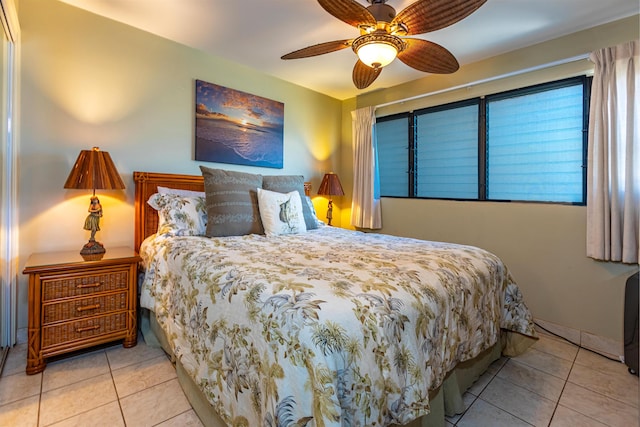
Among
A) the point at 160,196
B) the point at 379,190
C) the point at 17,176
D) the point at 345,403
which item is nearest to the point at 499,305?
the point at 345,403

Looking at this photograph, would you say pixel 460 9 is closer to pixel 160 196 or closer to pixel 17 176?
pixel 160 196

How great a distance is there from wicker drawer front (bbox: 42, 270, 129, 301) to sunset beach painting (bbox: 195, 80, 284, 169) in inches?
50.4

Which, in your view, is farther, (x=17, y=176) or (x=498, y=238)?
(x=498, y=238)

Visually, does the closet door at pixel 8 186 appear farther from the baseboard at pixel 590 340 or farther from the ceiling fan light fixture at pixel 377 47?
the baseboard at pixel 590 340

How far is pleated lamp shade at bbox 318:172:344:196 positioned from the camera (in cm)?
368

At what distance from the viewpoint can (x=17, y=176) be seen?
2.03 m

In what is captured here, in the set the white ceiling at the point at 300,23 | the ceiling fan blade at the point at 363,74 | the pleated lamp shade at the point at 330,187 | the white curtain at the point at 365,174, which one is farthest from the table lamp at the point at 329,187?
the ceiling fan blade at the point at 363,74

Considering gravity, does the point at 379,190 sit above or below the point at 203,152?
below

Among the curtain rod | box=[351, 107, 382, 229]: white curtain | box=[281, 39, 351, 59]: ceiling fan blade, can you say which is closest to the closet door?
box=[281, 39, 351, 59]: ceiling fan blade

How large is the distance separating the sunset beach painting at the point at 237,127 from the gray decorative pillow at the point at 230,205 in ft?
2.04

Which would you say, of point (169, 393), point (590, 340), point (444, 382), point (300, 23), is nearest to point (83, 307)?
point (169, 393)

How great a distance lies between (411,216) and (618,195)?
172cm

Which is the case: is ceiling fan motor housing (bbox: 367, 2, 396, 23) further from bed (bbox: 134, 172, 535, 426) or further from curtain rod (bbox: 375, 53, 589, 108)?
curtain rod (bbox: 375, 53, 589, 108)

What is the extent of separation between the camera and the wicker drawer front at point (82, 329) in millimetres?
1822
